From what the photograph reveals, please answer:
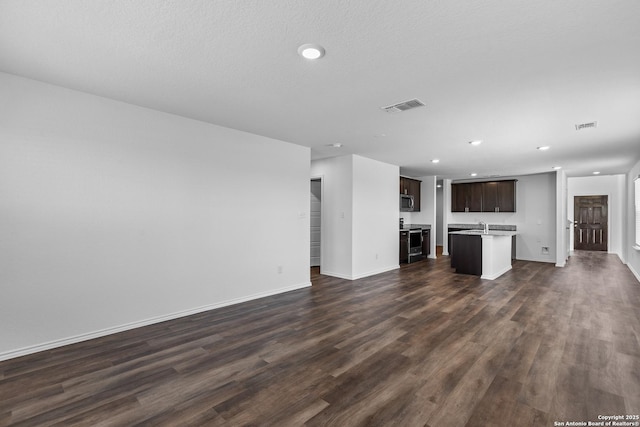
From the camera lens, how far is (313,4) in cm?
178

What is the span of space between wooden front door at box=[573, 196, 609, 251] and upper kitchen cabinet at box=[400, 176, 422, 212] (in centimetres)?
632

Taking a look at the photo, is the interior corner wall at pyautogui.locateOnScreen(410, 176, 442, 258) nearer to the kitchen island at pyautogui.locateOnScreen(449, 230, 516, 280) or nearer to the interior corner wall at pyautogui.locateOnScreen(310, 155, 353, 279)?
the kitchen island at pyautogui.locateOnScreen(449, 230, 516, 280)

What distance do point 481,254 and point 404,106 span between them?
170 inches

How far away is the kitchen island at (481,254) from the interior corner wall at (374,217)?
141 centimetres

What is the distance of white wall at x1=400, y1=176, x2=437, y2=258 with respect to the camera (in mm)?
9328

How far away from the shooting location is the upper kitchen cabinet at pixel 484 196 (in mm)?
8984

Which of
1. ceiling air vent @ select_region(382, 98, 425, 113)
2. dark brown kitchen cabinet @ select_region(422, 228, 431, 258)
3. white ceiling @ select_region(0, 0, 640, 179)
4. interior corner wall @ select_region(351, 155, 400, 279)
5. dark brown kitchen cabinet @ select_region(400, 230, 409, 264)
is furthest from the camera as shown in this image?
dark brown kitchen cabinet @ select_region(422, 228, 431, 258)

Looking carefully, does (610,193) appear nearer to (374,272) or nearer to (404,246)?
(404,246)

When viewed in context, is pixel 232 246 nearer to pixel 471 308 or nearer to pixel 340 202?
pixel 340 202

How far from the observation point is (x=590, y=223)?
35.3ft

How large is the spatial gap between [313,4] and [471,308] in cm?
411

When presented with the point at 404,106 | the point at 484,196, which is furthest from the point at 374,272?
the point at 484,196

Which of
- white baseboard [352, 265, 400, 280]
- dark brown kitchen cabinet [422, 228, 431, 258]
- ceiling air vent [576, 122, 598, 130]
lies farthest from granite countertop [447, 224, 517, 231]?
ceiling air vent [576, 122, 598, 130]

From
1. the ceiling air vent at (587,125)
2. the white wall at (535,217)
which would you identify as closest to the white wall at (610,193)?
the white wall at (535,217)
